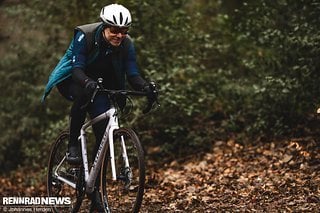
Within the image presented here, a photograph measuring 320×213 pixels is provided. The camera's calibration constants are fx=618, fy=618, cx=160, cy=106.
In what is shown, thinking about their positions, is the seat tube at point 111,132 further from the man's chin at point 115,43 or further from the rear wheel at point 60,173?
the rear wheel at point 60,173

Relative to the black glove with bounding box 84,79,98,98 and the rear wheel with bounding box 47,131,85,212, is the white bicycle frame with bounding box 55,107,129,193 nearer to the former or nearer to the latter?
the black glove with bounding box 84,79,98,98

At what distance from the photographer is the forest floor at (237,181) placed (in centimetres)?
734

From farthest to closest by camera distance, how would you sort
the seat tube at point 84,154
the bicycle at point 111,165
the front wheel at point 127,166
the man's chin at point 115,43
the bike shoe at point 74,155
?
the bike shoe at point 74,155 → the seat tube at point 84,154 → the man's chin at point 115,43 → the bicycle at point 111,165 → the front wheel at point 127,166

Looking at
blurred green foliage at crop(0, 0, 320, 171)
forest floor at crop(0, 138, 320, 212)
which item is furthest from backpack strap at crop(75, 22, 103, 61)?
blurred green foliage at crop(0, 0, 320, 171)

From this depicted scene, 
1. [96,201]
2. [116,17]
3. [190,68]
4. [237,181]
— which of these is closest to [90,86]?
[116,17]

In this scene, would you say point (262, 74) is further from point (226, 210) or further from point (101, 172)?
point (101, 172)

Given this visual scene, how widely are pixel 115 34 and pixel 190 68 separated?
214 inches

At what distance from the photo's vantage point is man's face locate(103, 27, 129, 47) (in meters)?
6.39

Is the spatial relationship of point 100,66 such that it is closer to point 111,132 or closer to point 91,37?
point 91,37

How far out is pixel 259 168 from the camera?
977 cm

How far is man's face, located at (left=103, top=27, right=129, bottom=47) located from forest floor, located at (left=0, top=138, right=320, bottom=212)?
2214mm

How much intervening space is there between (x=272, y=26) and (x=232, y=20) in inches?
59.7

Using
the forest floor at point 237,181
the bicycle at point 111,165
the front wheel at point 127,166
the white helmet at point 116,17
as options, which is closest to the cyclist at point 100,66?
the white helmet at point 116,17

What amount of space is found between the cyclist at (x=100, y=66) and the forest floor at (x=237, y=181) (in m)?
1.48
